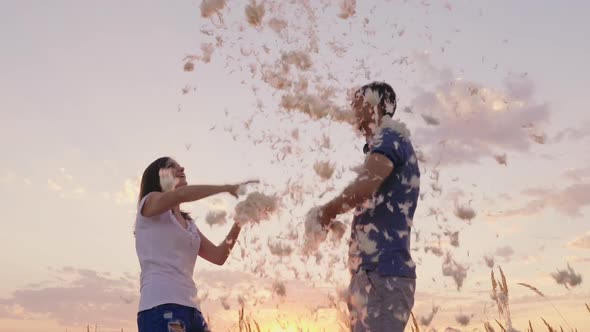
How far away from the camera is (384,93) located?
3.46 metres

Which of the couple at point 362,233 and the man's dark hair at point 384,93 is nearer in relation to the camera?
the couple at point 362,233

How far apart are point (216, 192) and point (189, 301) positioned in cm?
70

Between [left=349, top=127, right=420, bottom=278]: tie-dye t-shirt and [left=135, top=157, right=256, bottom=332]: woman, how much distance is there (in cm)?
72

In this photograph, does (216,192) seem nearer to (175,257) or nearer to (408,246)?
(175,257)

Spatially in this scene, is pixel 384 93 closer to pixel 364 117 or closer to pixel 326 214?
pixel 364 117

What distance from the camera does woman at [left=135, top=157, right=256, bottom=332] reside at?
351cm

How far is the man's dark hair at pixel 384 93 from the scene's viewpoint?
3.45m

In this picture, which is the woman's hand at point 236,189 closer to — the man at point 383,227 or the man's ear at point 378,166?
the man at point 383,227

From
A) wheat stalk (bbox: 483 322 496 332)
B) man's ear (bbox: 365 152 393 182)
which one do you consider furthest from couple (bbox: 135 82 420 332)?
wheat stalk (bbox: 483 322 496 332)

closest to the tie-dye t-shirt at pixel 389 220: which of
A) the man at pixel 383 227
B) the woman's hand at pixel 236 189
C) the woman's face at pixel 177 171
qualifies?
the man at pixel 383 227

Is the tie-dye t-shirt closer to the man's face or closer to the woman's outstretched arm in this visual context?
the man's face

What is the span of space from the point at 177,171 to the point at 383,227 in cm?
147

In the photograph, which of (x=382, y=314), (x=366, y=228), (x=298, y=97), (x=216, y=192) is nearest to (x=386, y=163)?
(x=366, y=228)

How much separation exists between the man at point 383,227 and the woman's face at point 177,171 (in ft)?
4.14
